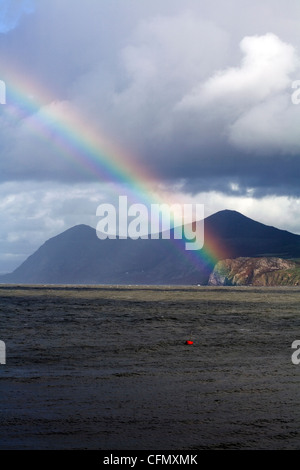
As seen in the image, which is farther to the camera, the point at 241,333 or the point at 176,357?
the point at 241,333

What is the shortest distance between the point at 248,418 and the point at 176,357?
531 inches

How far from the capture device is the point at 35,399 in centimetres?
1886

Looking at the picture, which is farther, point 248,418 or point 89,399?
point 89,399
